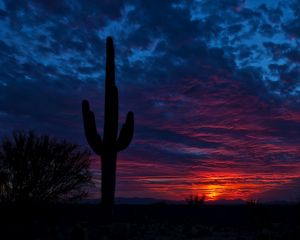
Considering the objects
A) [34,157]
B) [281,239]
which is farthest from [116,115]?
[281,239]

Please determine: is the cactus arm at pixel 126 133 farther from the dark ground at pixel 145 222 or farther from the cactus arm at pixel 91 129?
the dark ground at pixel 145 222

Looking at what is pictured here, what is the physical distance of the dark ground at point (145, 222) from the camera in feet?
79.9

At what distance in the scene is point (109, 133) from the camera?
18.7m

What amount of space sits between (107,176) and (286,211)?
40.2 m

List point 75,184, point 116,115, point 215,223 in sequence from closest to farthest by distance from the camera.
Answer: point 116,115
point 75,184
point 215,223

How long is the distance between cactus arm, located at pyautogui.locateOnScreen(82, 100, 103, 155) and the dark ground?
5.07 metres

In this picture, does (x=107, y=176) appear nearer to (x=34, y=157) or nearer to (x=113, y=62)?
(x=113, y=62)

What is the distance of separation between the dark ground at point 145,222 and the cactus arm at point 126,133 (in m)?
5.21

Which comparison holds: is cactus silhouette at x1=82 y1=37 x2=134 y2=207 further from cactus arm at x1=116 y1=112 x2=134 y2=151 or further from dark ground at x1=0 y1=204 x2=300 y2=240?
dark ground at x1=0 y1=204 x2=300 y2=240

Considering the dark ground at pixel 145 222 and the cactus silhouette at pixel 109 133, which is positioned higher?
the cactus silhouette at pixel 109 133

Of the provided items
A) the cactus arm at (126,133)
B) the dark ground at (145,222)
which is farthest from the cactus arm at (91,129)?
the dark ground at (145,222)

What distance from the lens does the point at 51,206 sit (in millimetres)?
25938

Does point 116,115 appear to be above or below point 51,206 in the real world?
above

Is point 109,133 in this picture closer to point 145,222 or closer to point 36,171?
point 36,171
